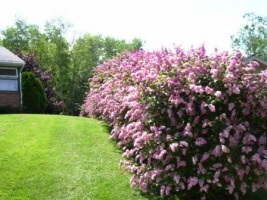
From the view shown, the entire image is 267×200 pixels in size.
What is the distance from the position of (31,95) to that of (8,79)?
4.59ft

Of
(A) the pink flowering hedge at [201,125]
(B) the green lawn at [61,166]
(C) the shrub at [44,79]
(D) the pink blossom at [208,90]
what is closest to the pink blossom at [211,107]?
(A) the pink flowering hedge at [201,125]

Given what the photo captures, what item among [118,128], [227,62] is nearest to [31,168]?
[118,128]

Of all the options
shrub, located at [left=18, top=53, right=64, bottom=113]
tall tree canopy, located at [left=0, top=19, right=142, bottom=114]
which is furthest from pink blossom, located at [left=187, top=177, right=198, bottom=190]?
tall tree canopy, located at [left=0, top=19, right=142, bottom=114]

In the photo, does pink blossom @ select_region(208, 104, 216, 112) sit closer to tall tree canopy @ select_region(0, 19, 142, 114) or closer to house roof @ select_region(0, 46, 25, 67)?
house roof @ select_region(0, 46, 25, 67)

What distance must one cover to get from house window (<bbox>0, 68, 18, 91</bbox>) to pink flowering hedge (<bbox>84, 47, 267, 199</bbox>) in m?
14.7

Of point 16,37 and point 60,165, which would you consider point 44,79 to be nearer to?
point 60,165

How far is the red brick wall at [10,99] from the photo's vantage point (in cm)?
1938

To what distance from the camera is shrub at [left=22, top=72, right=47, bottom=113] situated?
66.6ft

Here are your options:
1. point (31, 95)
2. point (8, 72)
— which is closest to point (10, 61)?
point (8, 72)

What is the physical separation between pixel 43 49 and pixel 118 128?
3510cm

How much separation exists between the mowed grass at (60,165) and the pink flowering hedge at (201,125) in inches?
23.6

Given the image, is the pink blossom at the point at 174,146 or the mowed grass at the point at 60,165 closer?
the pink blossom at the point at 174,146

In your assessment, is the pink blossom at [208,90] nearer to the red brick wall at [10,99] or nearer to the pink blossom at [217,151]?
the pink blossom at [217,151]

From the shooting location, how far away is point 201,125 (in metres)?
5.87
